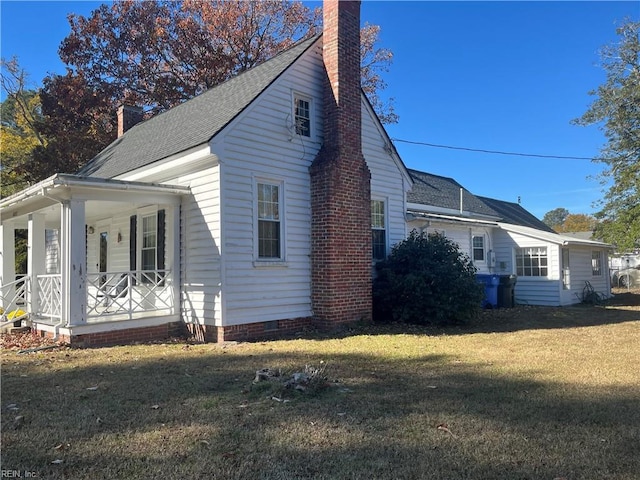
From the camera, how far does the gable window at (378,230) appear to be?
12.8m

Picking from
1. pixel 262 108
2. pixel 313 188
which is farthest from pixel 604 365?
pixel 262 108

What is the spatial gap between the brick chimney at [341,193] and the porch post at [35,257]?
20.6 ft

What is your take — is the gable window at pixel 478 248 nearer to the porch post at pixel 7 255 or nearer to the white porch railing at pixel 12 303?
the white porch railing at pixel 12 303

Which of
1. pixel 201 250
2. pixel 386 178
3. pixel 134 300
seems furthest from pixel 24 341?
pixel 386 178

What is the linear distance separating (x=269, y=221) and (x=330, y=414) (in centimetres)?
614

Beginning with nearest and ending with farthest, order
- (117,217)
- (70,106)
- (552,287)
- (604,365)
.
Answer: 1. (604,365)
2. (117,217)
3. (552,287)
4. (70,106)

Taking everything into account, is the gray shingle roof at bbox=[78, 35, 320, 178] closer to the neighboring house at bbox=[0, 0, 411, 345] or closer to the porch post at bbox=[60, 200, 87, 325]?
the neighboring house at bbox=[0, 0, 411, 345]

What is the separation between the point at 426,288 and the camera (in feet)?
36.8

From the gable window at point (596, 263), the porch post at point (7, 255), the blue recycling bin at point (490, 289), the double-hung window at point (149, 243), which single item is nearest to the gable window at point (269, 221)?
the double-hung window at point (149, 243)

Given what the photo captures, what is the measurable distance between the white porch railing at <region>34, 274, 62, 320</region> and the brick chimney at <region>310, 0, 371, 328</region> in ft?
17.6

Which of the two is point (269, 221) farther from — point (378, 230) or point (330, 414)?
point (330, 414)

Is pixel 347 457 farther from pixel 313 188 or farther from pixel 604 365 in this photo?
pixel 313 188

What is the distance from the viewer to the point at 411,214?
560 inches

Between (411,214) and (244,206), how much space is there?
623 centimetres
